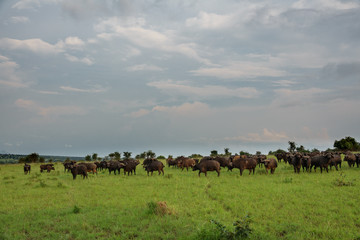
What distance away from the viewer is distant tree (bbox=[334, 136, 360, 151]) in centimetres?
7212

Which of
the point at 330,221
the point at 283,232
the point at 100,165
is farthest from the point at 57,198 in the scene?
the point at 100,165

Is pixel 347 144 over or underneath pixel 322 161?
over

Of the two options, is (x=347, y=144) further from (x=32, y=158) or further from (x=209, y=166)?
(x=32, y=158)

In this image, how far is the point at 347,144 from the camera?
7200 centimetres

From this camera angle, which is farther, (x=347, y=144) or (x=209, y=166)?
(x=347, y=144)

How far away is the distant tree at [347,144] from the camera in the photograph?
7212 cm

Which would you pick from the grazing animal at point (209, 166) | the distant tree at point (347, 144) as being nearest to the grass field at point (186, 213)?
the grazing animal at point (209, 166)

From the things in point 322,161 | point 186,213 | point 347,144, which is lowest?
point 186,213

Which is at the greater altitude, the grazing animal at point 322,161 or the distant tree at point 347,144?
the distant tree at point 347,144

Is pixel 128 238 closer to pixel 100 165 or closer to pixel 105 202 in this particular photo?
pixel 105 202

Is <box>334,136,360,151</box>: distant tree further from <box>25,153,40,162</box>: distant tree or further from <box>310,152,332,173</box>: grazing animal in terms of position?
<box>25,153,40,162</box>: distant tree

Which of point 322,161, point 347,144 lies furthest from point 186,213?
point 347,144

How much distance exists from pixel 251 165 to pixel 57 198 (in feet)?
60.5

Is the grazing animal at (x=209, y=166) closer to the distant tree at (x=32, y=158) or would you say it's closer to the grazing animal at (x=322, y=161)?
the grazing animal at (x=322, y=161)
